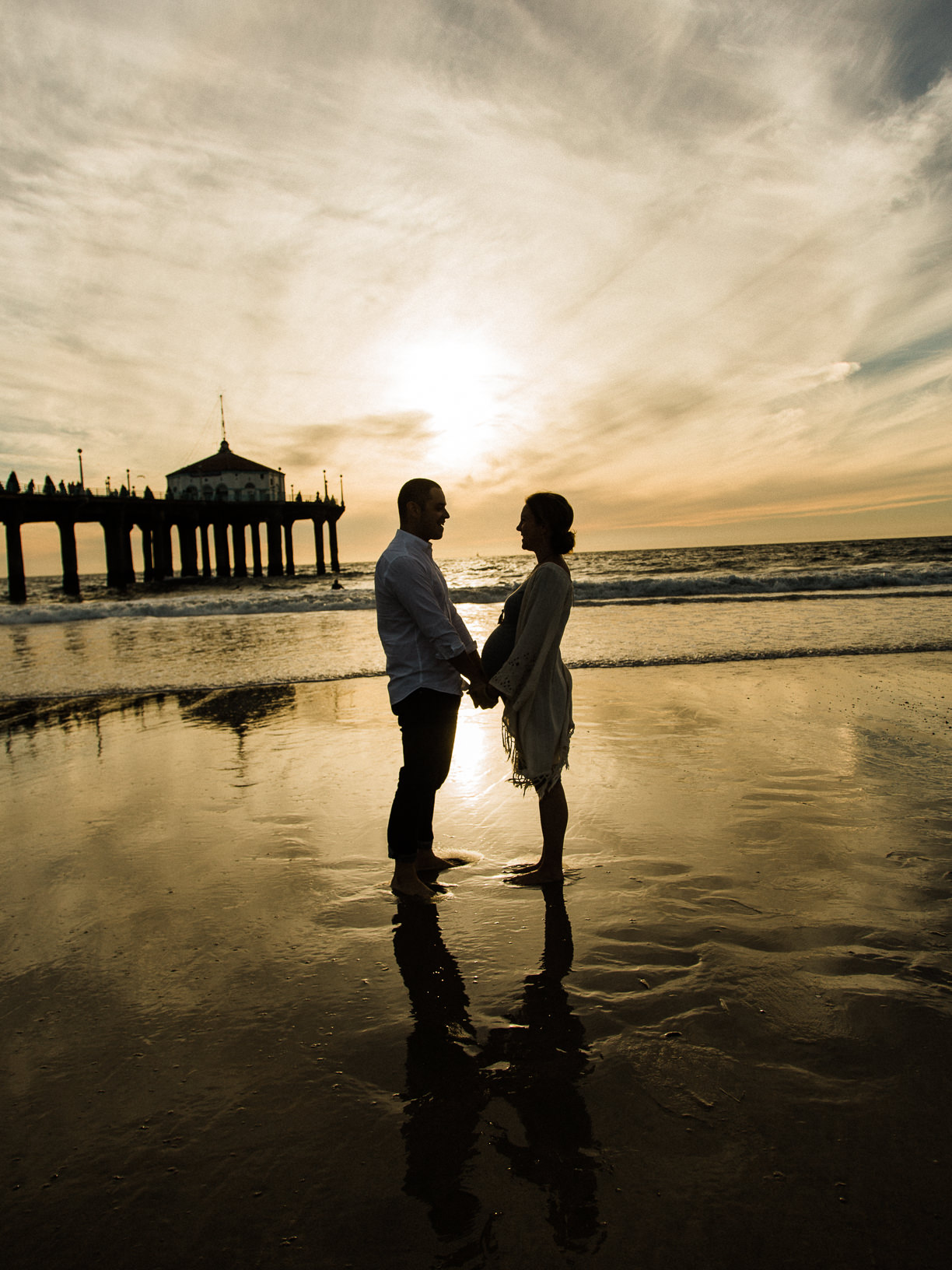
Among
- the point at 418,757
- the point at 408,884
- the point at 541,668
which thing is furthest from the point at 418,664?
the point at 408,884

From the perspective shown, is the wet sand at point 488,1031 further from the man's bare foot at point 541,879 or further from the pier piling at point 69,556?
the pier piling at point 69,556

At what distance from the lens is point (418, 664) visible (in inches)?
133

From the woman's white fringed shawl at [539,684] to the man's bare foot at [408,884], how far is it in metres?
0.65

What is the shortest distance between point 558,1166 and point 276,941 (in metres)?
1.52

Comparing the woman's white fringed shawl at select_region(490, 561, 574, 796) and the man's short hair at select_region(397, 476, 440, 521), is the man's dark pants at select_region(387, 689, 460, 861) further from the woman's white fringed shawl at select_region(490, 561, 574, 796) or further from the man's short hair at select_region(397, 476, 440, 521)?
the man's short hair at select_region(397, 476, 440, 521)

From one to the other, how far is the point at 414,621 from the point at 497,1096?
196cm

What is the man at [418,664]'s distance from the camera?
3.30m

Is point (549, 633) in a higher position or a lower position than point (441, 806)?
higher

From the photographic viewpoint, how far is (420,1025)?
2.33 m

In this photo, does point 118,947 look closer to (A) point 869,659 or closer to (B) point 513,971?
(B) point 513,971

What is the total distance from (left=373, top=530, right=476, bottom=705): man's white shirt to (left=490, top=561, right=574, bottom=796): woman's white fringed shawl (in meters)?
0.26

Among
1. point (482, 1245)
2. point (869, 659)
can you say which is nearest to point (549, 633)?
point (482, 1245)

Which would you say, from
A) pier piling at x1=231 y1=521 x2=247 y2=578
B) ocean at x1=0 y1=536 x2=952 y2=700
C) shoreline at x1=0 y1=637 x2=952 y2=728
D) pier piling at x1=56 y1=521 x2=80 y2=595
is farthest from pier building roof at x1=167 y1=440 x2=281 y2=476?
shoreline at x1=0 y1=637 x2=952 y2=728

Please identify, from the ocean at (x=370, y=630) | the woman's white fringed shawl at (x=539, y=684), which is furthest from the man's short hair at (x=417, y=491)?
the ocean at (x=370, y=630)
